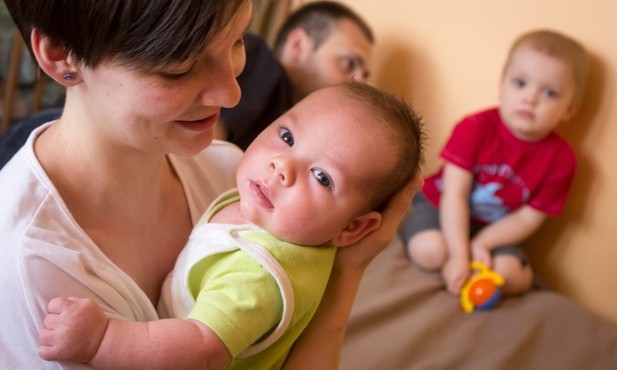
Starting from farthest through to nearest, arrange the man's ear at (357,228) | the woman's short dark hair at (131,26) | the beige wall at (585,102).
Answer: the beige wall at (585,102)
the man's ear at (357,228)
the woman's short dark hair at (131,26)

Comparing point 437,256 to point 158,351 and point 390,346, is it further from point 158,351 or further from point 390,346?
point 158,351

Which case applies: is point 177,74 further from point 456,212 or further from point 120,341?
point 456,212

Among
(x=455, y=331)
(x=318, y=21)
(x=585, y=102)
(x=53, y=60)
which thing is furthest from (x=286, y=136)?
(x=318, y=21)

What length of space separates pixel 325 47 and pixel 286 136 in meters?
1.33

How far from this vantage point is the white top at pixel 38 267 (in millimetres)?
785

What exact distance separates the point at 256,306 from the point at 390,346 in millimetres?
669

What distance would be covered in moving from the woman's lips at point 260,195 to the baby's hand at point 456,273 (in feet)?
3.14

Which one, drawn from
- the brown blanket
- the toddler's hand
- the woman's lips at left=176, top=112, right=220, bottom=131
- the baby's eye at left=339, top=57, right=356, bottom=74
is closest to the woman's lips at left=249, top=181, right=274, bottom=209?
the woman's lips at left=176, top=112, right=220, bottom=131

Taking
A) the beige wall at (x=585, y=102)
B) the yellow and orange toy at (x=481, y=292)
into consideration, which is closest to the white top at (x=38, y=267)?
the yellow and orange toy at (x=481, y=292)

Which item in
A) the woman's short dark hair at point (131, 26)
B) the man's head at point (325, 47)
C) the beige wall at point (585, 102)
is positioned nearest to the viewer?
the woman's short dark hair at point (131, 26)

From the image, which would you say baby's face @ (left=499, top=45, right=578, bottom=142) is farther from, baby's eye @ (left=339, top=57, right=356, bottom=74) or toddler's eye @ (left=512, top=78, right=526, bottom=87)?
baby's eye @ (left=339, top=57, right=356, bottom=74)

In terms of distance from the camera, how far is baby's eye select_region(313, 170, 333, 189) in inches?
36.7

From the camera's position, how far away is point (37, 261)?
792 millimetres

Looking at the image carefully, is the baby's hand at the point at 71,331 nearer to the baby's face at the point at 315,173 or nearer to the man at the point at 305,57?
the baby's face at the point at 315,173
